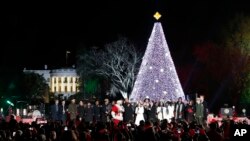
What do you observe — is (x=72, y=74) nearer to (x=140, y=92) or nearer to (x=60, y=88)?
(x=60, y=88)

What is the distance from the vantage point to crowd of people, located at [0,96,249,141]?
14328 millimetres

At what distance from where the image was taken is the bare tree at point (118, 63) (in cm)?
6919

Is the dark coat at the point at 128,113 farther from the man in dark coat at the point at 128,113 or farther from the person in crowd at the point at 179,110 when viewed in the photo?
the person in crowd at the point at 179,110

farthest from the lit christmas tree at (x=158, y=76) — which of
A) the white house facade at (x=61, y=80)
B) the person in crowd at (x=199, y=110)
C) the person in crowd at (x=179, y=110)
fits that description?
the white house facade at (x=61, y=80)

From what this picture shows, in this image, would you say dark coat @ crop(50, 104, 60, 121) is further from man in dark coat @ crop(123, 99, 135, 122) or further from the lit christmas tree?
the lit christmas tree

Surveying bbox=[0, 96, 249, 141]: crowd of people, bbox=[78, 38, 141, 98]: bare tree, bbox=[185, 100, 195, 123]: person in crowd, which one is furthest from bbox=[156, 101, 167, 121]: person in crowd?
bbox=[78, 38, 141, 98]: bare tree

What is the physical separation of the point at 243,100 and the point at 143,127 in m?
37.3

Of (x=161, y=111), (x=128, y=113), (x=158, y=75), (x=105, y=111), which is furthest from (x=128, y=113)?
(x=158, y=75)

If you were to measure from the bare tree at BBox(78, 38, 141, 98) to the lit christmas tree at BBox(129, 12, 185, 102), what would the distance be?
23.2 meters

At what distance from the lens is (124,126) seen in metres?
17.1

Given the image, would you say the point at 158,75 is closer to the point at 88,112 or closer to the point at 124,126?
the point at 88,112

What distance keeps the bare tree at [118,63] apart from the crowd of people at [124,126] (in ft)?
115

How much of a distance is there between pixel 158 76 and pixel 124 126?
27461 mm

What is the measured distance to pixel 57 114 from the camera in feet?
102
